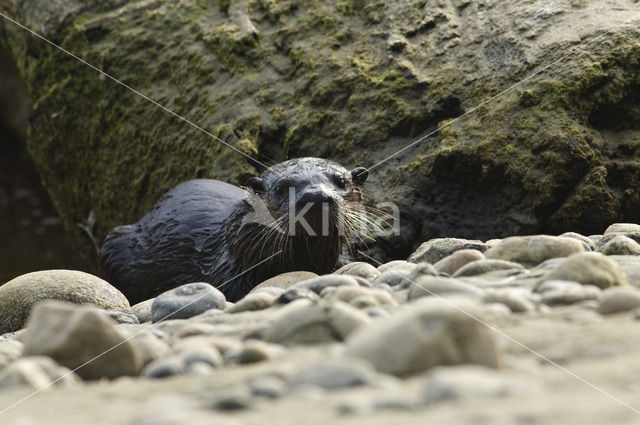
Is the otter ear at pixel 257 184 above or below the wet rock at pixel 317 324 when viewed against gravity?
above

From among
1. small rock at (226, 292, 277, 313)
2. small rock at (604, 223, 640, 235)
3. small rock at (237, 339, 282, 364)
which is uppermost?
small rock at (604, 223, 640, 235)

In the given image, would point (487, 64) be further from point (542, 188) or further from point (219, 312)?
point (219, 312)

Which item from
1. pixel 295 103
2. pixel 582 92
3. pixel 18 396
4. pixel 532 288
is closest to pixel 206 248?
pixel 295 103

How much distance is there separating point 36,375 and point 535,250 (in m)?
1.98

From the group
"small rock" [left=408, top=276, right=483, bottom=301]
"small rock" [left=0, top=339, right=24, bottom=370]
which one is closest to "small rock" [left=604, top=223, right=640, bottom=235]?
"small rock" [left=408, top=276, right=483, bottom=301]

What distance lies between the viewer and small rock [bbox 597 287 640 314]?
2.16 metres

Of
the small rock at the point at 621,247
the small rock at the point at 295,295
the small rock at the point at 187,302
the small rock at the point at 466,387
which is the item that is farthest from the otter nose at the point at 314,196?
the small rock at the point at 466,387

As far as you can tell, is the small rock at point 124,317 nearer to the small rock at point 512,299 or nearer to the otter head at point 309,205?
the otter head at point 309,205

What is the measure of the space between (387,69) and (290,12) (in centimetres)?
98

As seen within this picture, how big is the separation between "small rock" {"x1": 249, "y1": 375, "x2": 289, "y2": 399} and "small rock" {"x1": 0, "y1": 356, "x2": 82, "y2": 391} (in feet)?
1.74

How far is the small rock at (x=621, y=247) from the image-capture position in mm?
3359

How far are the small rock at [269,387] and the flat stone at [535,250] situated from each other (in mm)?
1648

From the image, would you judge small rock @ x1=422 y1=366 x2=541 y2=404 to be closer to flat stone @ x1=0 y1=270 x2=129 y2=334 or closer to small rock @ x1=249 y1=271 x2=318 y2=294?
small rock @ x1=249 y1=271 x2=318 y2=294

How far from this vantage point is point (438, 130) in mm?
4984
